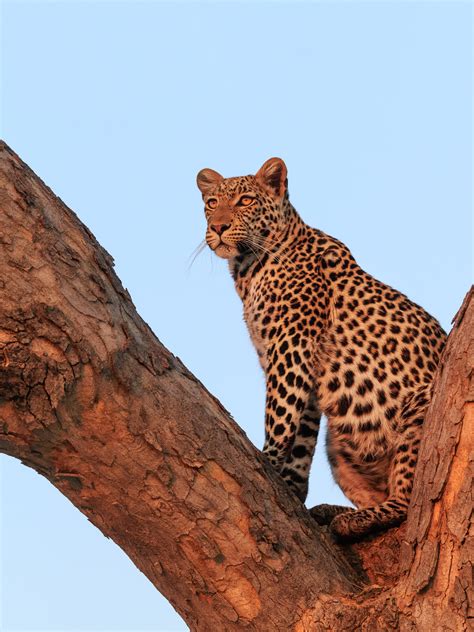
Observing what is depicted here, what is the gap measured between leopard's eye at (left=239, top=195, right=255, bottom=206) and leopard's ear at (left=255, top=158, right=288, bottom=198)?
323 millimetres

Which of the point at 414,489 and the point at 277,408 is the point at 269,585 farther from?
the point at 277,408

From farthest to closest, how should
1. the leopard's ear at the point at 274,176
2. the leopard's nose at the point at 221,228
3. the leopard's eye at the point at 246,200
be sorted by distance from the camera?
the leopard's ear at the point at 274,176
the leopard's eye at the point at 246,200
the leopard's nose at the point at 221,228

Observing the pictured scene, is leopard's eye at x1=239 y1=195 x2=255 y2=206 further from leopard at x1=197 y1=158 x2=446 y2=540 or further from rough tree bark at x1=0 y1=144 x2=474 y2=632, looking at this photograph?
rough tree bark at x1=0 y1=144 x2=474 y2=632

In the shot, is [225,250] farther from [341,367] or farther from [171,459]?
[171,459]

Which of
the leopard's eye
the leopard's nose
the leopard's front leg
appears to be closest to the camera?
the leopard's front leg

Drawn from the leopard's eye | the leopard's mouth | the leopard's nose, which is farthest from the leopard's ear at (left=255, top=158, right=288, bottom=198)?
the leopard's mouth

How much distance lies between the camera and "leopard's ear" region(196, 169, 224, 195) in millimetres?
10867

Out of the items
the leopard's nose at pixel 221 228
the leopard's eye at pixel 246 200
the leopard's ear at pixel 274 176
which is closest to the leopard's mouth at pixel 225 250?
the leopard's nose at pixel 221 228

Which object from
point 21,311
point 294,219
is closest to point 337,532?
point 21,311

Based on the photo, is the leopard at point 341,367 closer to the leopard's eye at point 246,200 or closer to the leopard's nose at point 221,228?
the leopard's nose at point 221,228

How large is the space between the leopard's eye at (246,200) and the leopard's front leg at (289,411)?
1907 millimetres

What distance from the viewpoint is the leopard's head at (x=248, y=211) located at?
396 inches

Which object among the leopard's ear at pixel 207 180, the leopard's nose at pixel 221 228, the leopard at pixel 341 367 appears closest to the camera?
the leopard at pixel 341 367

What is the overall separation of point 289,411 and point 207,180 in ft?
11.2
